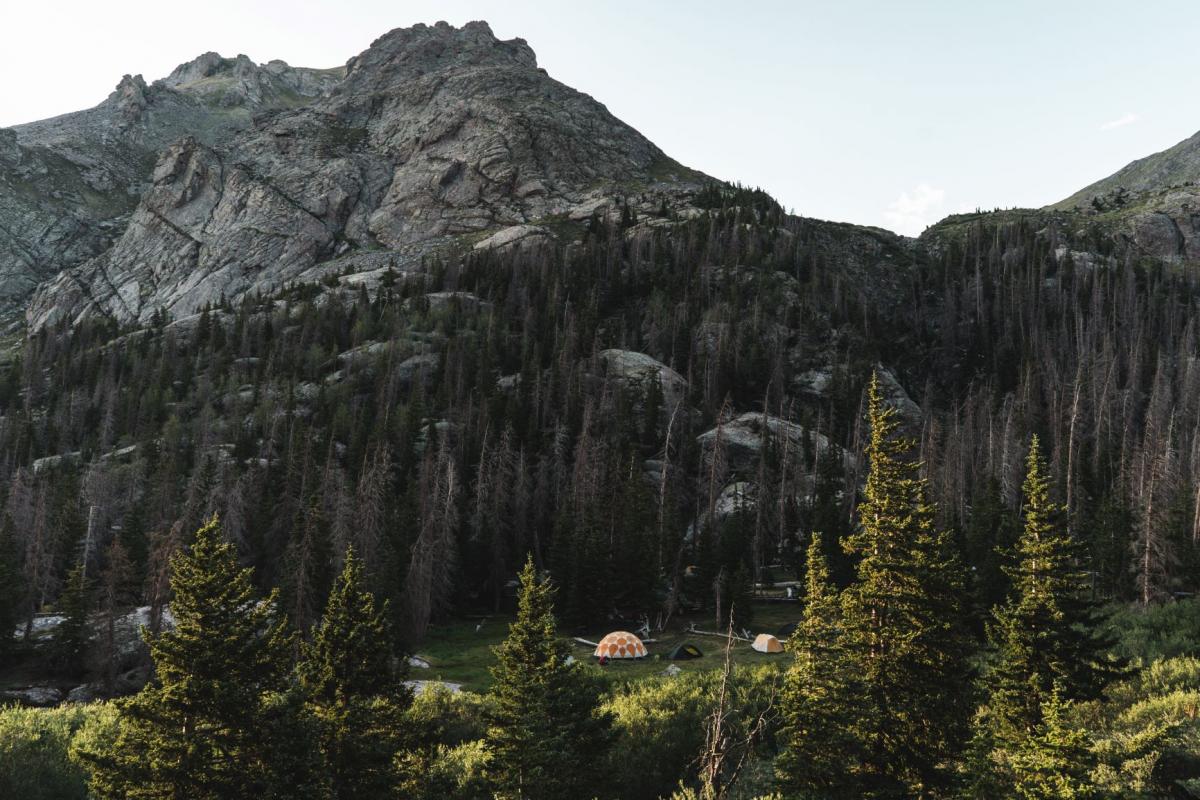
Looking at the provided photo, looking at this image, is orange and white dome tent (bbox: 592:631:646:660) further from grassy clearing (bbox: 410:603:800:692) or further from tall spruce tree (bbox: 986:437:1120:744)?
tall spruce tree (bbox: 986:437:1120:744)

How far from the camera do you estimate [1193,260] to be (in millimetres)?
174875

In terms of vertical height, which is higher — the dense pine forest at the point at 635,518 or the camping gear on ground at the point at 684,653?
the dense pine forest at the point at 635,518

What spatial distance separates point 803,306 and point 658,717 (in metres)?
114

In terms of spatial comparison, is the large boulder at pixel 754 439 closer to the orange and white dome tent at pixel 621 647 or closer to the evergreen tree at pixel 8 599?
the orange and white dome tent at pixel 621 647

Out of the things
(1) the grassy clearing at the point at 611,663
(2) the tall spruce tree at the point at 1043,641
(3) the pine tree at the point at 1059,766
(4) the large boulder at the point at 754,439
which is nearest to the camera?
(3) the pine tree at the point at 1059,766

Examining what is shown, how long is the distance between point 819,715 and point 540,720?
27.8 ft

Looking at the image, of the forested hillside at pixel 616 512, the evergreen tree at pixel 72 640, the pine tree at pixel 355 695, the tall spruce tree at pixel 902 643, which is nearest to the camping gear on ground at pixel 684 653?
the forested hillside at pixel 616 512

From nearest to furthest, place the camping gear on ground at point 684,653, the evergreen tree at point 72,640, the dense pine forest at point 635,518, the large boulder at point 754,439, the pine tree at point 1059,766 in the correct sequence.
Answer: the pine tree at point 1059,766
the dense pine forest at point 635,518
the camping gear on ground at point 684,653
the evergreen tree at point 72,640
the large boulder at point 754,439

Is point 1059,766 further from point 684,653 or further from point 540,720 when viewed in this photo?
point 684,653

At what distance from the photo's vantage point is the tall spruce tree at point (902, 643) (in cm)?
2020

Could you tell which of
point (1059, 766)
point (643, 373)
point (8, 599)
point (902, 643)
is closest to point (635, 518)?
point (902, 643)

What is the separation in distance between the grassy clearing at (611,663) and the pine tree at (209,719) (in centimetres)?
2070

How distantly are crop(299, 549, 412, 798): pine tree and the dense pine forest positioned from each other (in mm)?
115

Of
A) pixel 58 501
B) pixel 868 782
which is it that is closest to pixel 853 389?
pixel 868 782
